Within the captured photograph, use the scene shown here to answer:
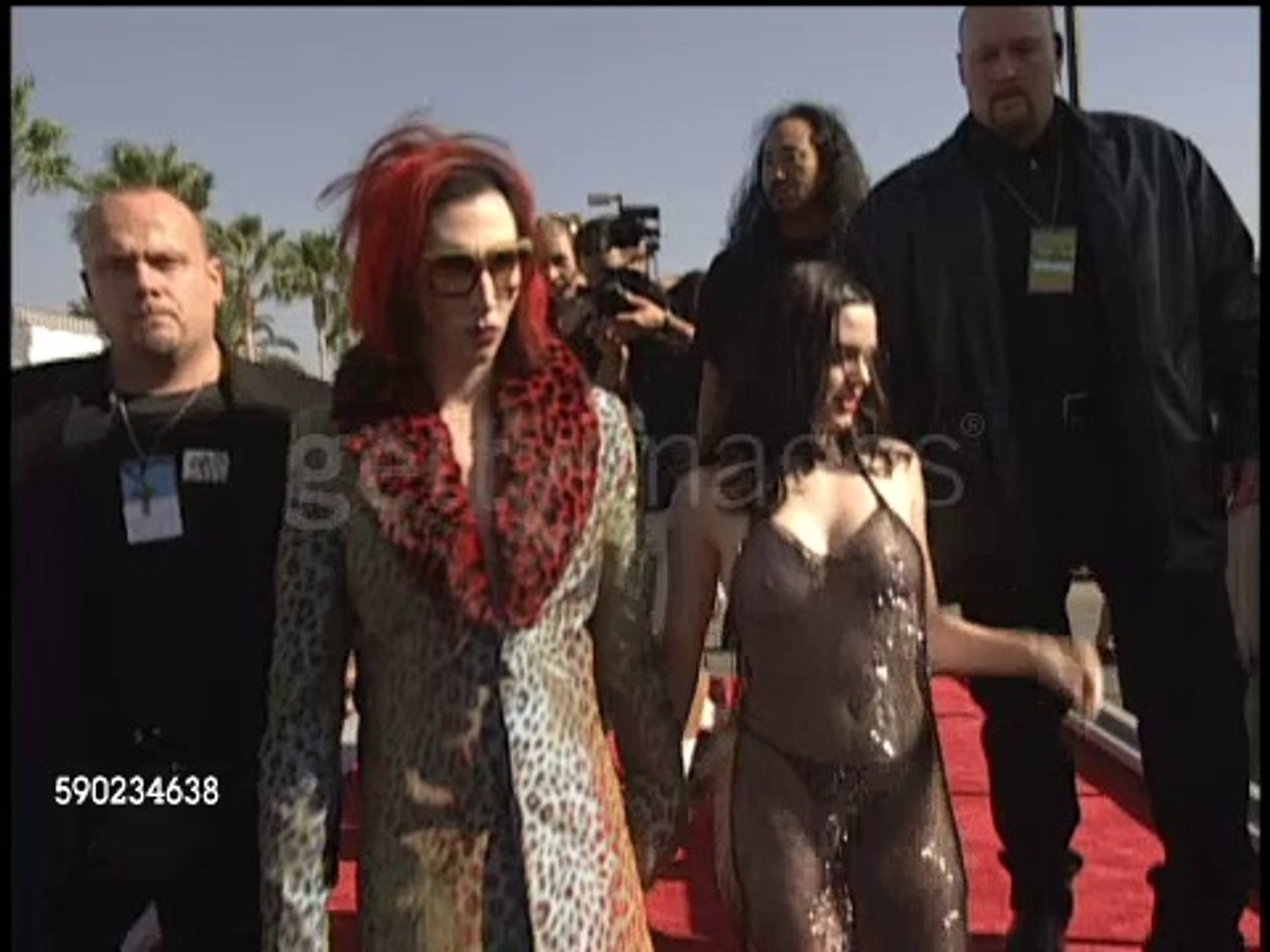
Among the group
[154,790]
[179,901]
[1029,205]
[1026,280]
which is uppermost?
[1029,205]

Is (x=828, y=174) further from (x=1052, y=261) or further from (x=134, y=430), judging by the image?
(x=134, y=430)

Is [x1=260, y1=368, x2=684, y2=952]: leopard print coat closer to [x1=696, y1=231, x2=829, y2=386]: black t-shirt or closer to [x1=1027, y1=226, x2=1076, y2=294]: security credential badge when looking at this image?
[x1=696, y1=231, x2=829, y2=386]: black t-shirt

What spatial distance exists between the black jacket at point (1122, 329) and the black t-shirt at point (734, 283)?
206mm

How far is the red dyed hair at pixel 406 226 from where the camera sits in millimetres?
1614

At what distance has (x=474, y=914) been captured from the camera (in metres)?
1.61

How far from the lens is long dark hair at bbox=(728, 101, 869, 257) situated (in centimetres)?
278

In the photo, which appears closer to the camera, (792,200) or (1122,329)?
(1122,329)

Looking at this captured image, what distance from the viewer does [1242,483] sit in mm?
2625

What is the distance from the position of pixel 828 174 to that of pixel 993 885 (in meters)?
1.83

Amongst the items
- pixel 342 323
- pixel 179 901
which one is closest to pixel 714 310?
pixel 342 323

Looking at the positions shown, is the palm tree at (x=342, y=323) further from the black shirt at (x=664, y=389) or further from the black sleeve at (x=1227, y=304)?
the black sleeve at (x=1227, y=304)

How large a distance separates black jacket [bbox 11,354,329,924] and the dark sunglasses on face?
22.1 inches

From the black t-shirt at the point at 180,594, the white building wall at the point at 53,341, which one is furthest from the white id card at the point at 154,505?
the white building wall at the point at 53,341

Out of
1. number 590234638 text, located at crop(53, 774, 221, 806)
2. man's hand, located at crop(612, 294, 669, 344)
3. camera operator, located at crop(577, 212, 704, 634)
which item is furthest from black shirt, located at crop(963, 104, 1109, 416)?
number 590234638 text, located at crop(53, 774, 221, 806)
